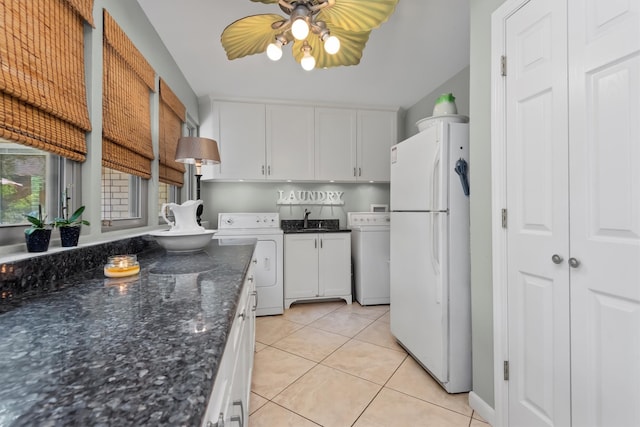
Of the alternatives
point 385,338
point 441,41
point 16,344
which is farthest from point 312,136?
point 16,344

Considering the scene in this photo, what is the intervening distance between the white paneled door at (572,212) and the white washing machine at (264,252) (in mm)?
2170

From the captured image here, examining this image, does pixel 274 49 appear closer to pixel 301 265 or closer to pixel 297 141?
pixel 297 141

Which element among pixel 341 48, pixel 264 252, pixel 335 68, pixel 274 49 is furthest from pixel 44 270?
pixel 335 68

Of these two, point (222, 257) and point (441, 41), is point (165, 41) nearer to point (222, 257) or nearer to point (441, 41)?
point (222, 257)

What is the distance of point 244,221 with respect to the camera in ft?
10.5

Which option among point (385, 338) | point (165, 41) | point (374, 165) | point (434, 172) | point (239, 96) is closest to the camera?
point (434, 172)

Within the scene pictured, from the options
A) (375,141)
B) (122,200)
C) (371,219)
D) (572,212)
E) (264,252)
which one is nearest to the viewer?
(572,212)

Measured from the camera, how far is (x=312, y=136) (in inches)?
139

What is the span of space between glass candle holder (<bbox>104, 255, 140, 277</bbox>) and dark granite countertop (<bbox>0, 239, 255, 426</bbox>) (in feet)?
0.31

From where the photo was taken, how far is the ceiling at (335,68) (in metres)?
1.94

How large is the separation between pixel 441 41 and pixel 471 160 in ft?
4.20

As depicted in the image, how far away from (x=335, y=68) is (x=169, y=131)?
160 cm

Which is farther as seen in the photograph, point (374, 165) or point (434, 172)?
point (374, 165)

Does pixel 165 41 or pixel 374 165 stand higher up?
pixel 165 41
